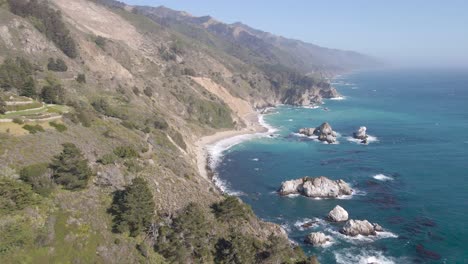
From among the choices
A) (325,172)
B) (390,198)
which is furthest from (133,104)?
(390,198)

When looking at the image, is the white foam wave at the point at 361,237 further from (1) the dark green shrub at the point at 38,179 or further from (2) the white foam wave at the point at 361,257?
(1) the dark green shrub at the point at 38,179

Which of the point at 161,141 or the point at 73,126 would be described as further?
the point at 161,141

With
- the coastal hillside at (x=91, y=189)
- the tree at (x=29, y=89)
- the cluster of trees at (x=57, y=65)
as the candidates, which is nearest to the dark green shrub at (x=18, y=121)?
the coastal hillside at (x=91, y=189)

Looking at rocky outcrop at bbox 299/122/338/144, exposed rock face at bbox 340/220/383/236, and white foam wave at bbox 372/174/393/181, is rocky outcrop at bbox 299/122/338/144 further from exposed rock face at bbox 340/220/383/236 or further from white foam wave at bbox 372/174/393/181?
exposed rock face at bbox 340/220/383/236

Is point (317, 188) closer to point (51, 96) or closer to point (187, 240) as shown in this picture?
point (187, 240)

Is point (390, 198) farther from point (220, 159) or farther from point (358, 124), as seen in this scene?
point (358, 124)

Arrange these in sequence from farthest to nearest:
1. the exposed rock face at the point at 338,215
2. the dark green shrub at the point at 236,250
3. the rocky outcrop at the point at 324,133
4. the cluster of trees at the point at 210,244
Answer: the rocky outcrop at the point at 324,133, the exposed rock face at the point at 338,215, the dark green shrub at the point at 236,250, the cluster of trees at the point at 210,244

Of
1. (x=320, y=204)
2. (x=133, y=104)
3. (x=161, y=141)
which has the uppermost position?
(x=133, y=104)
